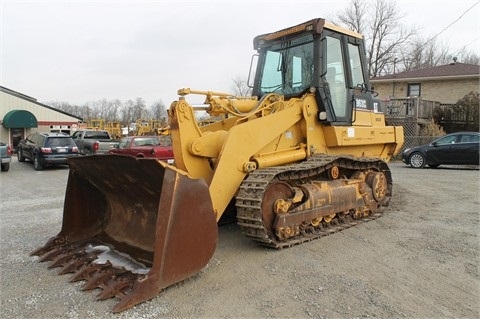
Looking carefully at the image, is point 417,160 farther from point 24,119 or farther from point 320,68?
point 24,119

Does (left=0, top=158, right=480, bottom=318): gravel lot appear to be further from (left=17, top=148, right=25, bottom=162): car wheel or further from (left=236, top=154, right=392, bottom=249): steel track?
(left=17, top=148, right=25, bottom=162): car wheel

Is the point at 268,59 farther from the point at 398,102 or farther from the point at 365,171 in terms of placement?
the point at 398,102

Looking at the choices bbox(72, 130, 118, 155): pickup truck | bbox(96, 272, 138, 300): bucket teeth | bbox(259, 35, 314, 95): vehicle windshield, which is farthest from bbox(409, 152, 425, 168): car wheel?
bbox(96, 272, 138, 300): bucket teeth

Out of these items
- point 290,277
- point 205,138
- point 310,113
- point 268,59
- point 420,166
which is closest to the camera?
point 290,277

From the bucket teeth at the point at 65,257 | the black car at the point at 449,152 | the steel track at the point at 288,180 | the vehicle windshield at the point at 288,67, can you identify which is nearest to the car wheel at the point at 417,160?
the black car at the point at 449,152

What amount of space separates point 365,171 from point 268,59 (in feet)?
8.61

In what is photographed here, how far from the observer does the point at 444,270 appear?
4.55 meters

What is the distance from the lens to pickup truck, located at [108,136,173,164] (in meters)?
14.3

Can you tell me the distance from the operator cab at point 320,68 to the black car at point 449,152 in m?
10.2

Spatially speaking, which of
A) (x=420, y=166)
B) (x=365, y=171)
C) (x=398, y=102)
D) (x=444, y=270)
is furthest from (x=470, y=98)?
(x=444, y=270)

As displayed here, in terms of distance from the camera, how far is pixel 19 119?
29.2m

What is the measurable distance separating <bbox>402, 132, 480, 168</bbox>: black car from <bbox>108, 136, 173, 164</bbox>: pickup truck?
33.0 feet

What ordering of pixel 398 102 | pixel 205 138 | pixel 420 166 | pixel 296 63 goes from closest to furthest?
1. pixel 205 138
2. pixel 296 63
3. pixel 420 166
4. pixel 398 102

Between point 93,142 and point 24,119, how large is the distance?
11849 mm
